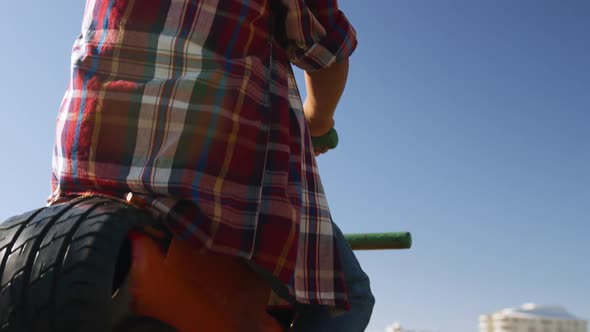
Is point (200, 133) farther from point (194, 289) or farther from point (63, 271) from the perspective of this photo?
point (63, 271)

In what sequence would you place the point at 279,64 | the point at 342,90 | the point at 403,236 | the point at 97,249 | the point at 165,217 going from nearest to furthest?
the point at 97,249 < the point at 165,217 < the point at 279,64 < the point at 342,90 < the point at 403,236

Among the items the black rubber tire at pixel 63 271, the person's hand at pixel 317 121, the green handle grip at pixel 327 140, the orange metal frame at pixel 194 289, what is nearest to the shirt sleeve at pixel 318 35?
the person's hand at pixel 317 121

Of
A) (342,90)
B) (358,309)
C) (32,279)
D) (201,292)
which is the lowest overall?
(358,309)

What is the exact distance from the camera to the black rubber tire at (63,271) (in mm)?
956

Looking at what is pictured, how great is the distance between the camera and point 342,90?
1.96m

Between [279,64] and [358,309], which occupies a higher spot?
[279,64]

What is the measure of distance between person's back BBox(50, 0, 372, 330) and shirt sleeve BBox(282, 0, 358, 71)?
47 millimetres

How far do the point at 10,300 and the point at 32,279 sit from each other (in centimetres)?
5

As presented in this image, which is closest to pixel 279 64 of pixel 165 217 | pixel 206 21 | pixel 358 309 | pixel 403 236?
pixel 206 21

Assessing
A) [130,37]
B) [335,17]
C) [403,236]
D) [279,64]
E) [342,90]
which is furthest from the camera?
[403,236]

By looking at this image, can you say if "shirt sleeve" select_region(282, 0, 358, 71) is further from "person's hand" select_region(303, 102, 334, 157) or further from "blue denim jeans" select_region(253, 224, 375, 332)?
"blue denim jeans" select_region(253, 224, 375, 332)

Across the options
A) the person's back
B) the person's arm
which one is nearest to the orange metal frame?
the person's back

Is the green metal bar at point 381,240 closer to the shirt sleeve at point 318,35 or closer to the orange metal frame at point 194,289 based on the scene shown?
the shirt sleeve at point 318,35

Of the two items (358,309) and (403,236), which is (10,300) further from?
(403,236)
